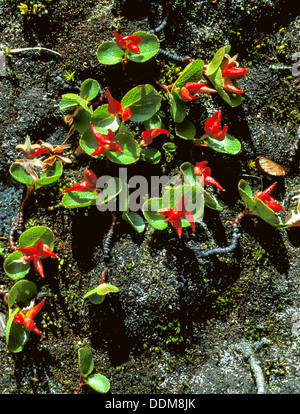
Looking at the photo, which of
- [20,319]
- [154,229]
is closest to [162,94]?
[154,229]

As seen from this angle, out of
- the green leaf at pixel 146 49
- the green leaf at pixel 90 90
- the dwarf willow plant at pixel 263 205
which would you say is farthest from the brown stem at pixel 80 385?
the green leaf at pixel 146 49

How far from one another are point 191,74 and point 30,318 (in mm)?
1649

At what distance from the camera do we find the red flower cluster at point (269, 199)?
253 cm

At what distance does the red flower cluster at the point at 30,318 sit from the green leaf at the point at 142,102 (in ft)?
3.89

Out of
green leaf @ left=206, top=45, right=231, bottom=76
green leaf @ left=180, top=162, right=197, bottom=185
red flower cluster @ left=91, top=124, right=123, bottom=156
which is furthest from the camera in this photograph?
green leaf @ left=180, top=162, right=197, bottom=185

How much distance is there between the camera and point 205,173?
8.29 ft

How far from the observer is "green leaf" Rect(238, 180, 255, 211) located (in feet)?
8.36

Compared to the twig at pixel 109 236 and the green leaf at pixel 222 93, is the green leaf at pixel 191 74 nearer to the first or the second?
the green leaf at pixel 222 93

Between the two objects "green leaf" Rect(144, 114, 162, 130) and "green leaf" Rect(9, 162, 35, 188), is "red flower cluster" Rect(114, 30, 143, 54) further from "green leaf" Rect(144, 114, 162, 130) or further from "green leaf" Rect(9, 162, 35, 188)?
"green leaf" Rect(9, 162, 35, 188)

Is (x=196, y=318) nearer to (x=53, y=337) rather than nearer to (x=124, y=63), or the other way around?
(x=53, y=337)

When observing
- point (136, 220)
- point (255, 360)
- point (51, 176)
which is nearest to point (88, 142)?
point (51, 176)

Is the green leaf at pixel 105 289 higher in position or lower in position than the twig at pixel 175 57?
lower

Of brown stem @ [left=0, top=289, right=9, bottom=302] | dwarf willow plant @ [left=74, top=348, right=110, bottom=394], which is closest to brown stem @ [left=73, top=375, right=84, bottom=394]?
dwarf willow plant @ [left=74, top=348, right=110, bottom=394]

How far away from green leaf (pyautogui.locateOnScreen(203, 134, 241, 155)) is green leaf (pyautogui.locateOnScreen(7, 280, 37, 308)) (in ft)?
A: 4.38
